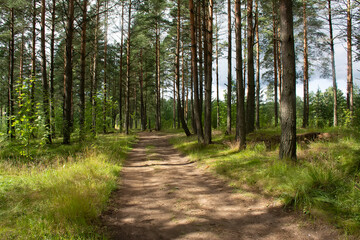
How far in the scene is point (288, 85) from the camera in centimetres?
522

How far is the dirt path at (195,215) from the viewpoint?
2775mm

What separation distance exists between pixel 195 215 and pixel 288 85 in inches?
158

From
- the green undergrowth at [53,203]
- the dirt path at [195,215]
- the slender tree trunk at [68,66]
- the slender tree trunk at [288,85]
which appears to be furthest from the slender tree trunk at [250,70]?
the slender tree trunk at [68,66]

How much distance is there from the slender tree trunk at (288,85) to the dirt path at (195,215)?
6.72 feet

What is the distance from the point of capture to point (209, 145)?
31.4 feet

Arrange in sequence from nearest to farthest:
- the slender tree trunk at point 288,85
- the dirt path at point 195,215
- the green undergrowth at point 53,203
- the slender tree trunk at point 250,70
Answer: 1. the green undergrowth at point 53,203
2. the dirt path at point 195,215
3. the slender tree trunk at point 288,85
4. the slender tree trunk at point 250,70

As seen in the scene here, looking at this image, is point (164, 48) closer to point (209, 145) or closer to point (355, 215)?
point (209, 145)

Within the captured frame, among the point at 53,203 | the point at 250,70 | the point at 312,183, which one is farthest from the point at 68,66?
the point at 312,183

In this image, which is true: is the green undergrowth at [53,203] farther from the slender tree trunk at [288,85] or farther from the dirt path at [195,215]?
the slender tree trunk at [288,85]

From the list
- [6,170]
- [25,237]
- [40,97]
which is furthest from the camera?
[40,97]

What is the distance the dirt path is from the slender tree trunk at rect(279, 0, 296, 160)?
2.05 metres

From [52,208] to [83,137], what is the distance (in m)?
6.39

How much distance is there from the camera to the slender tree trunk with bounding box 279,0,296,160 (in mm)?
5199

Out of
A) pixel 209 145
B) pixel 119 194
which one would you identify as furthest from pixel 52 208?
pixel 209 145
